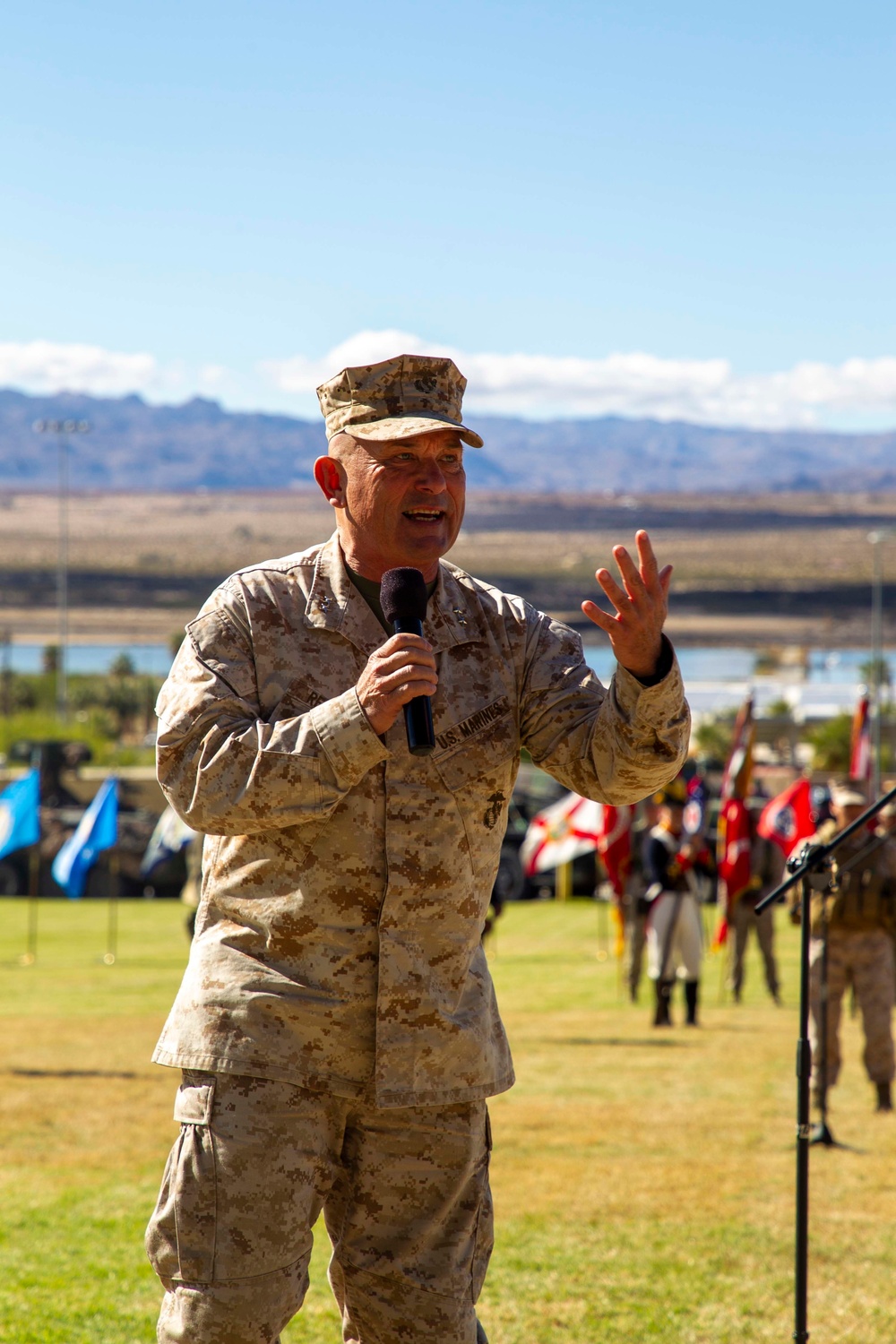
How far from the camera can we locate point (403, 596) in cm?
316

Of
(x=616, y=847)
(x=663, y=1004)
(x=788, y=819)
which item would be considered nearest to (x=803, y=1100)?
(x=663, y=1004)

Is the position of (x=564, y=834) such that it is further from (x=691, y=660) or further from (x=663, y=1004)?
(x=691, y=660)

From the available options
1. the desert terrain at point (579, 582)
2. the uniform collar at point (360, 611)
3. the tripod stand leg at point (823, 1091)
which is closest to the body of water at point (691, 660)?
the desert terrain at point (579, 582)

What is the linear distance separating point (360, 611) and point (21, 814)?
54.8 ft

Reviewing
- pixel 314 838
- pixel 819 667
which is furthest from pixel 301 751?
pixel 819 667

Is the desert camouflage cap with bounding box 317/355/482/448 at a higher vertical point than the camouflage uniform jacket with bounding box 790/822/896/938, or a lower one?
higher

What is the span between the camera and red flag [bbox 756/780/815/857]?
14695 millimetres

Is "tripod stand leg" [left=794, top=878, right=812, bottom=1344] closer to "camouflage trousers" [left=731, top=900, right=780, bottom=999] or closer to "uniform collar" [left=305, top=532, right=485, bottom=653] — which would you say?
"uniform collar" [left=305, top=532, right=485, bottom=653]

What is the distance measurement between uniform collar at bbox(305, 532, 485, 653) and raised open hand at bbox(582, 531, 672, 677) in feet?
1.32

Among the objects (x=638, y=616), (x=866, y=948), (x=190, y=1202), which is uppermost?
(x=638, y=616)

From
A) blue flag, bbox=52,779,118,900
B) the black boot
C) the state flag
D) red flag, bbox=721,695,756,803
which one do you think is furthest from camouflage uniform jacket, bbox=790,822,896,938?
blue flag, bbox=52,779,118,900

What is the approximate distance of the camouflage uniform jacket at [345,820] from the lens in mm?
3027

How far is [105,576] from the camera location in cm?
17762

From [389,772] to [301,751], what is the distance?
29cm
